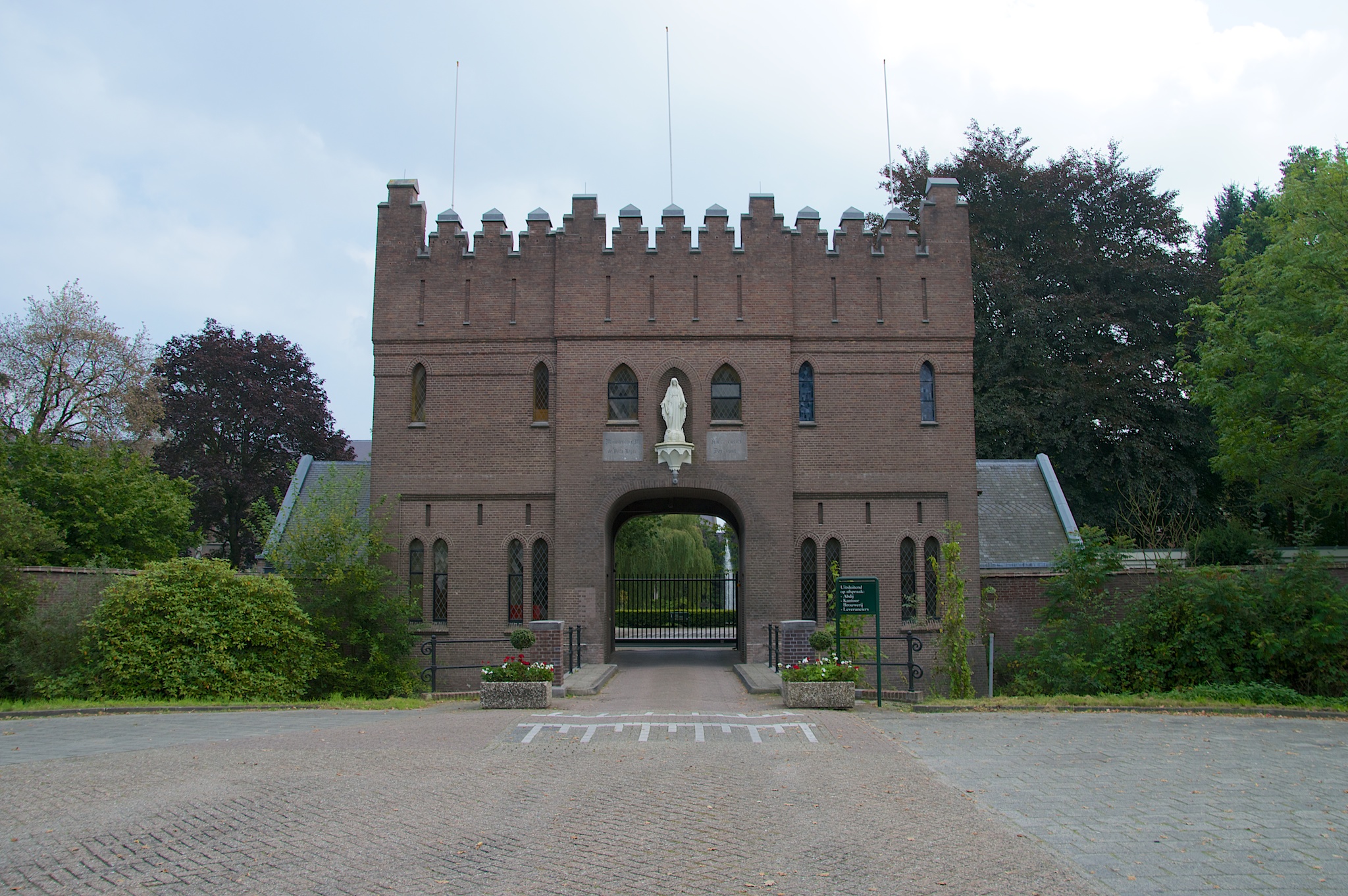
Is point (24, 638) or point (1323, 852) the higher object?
point (24, 638)

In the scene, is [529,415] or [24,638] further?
[529,415]

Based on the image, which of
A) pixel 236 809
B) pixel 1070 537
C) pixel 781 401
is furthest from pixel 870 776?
pixel 1070 537

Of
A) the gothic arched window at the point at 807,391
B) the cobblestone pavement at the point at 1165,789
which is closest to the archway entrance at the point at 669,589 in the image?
the gothic arched window at the point at 807,391

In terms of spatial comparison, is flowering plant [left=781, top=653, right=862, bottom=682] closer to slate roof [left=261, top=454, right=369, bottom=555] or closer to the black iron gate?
slate roof [left=261, top=454, right=369, bottom=555]

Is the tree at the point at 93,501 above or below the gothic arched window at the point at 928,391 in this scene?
below

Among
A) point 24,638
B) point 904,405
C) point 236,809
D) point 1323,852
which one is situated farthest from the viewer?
point 904,405

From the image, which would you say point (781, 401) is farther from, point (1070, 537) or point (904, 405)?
point (1070, 537)

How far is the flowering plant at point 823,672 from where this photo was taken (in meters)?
13.3

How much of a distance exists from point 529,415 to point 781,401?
5.20 metres

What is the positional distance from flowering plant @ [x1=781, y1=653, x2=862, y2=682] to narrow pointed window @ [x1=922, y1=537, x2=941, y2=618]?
6.37 m

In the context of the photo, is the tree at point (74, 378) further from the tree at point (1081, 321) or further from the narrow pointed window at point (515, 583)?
the tree at point (1081, 321)

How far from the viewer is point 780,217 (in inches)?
797

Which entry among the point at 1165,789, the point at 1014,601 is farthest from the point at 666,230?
the point at 1165,789

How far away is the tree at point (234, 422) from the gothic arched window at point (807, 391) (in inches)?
869
